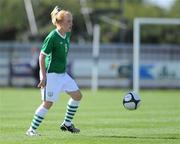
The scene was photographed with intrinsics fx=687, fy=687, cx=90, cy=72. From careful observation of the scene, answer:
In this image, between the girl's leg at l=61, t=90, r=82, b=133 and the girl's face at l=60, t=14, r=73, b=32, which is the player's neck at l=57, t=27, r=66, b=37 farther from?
the girl's leg at l=61, t=90, r=82, b=133

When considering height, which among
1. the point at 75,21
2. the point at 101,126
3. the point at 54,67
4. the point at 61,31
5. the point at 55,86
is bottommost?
the point at 75,21

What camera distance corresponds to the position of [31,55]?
A: 1592 inches

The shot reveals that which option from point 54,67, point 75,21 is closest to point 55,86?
point 54,67

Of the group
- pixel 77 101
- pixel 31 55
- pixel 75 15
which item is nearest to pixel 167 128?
pixel 77 101

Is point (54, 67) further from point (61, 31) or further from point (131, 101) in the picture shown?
point (131, 101)

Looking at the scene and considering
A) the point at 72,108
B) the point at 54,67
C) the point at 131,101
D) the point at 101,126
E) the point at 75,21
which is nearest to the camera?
the point at 54,67

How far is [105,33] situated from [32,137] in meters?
58.0

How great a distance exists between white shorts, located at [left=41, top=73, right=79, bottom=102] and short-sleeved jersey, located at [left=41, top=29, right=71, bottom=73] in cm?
11

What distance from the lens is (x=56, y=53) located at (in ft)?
41.2

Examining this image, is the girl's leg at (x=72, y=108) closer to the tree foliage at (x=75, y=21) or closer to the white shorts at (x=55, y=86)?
the white shorts at (x=55, y=86)

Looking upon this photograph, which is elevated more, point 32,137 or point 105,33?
point 32,137

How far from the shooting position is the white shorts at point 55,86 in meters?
12.3

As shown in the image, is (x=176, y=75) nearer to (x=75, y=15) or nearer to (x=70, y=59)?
(x=70, y=59)

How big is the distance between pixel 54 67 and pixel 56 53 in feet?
0.85
